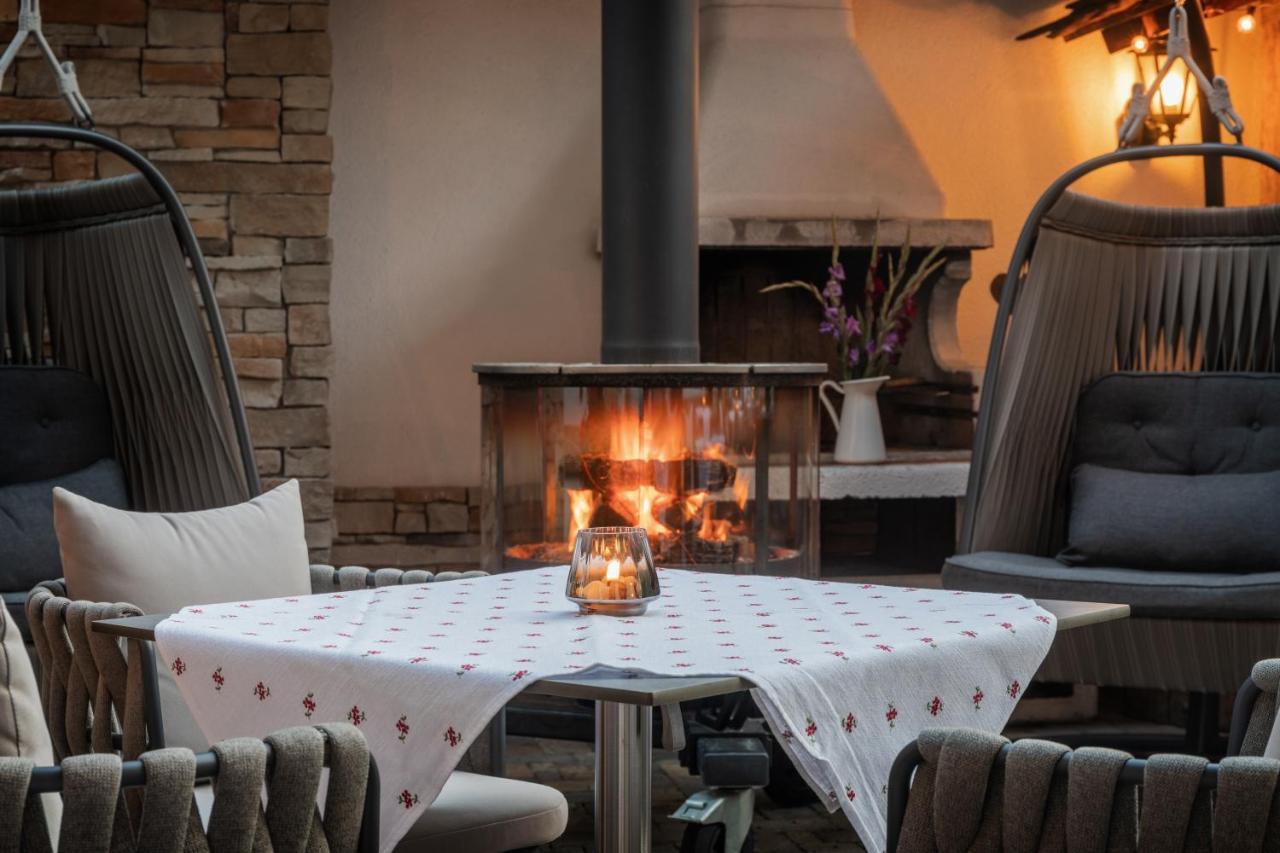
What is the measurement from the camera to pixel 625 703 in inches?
61.3

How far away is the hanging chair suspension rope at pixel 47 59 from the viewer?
3227mm

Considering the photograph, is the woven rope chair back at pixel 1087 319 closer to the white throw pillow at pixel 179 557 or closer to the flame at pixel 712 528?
the flame at pixel 712 528

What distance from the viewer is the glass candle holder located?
195 centimetres

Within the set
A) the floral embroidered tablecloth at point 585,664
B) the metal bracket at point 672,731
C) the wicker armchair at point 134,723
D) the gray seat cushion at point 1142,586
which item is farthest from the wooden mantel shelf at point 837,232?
the floral embroidered tablecloth at point 585,664

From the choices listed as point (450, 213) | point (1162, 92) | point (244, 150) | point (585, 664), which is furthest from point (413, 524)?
point (585, 664)

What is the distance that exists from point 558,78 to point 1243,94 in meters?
2.17

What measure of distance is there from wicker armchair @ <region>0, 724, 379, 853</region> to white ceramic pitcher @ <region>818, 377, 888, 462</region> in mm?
3008

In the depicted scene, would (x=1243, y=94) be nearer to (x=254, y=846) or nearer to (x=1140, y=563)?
(x=1140, y=563)

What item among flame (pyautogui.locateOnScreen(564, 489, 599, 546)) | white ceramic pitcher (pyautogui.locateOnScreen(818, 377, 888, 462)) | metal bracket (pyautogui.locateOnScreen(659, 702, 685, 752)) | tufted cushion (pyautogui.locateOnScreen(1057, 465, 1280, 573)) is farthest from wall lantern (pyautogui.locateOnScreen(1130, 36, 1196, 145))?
metal bracket (pyautogui.locateOnScreen(659, 702, 685, 752))

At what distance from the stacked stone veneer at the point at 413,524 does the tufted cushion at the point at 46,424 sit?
1168mm

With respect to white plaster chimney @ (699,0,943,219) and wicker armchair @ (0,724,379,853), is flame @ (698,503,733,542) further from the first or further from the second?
wicker armchair @ (0,724,379,853)

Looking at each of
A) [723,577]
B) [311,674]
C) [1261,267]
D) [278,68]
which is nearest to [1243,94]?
[1261,267]

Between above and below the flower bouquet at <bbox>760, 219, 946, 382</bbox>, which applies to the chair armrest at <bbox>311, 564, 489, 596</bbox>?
below

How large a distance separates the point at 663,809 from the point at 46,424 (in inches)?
62.1
